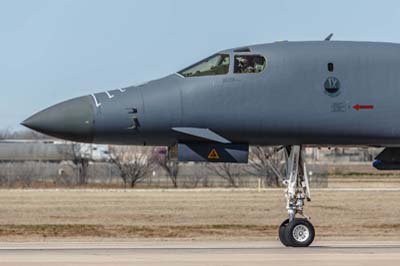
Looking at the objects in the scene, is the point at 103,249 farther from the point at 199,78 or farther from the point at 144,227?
the point at 144,227

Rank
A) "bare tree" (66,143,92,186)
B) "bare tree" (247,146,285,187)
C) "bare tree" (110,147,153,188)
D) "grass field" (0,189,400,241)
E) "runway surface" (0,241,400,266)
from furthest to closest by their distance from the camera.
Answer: "bare tree" (66,143,92,186) < "bare tree" (110,147,153,188) < "bare tree" (247,146,285,187) < "grass field" (0,189,400,241) < "runway surface" (0,241,400,266)

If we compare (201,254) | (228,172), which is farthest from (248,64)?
(228,172)

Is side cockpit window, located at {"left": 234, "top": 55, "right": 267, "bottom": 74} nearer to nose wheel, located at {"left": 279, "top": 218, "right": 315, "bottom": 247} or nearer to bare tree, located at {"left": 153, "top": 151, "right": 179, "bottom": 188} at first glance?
nose wheel, located at {"left": 279, "top": 218, "right": 315, "bottom": 247}

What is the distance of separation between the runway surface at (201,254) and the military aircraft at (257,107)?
1.12 meters

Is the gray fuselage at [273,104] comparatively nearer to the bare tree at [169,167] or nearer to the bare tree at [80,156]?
the bare tree at [169,167]

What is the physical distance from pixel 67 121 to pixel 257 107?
11.0 ft

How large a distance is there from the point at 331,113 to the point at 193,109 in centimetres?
249

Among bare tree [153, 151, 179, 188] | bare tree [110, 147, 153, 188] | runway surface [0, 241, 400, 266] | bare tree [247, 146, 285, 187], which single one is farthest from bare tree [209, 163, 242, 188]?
runway surface [0, 241, 400, 266]

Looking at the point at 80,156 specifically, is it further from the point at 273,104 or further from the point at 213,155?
the point at 273,104

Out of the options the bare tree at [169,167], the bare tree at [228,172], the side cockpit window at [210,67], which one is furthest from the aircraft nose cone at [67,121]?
the bare tree at [169,167]

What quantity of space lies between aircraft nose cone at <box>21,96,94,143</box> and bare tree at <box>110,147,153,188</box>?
61053mm

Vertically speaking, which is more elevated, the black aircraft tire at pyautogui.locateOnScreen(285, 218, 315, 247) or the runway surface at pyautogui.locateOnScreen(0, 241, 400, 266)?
the black aircraft tire at pyautogui.locateOnScreen(285, 218, 315, 247)

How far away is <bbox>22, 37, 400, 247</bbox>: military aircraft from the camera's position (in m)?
18.8

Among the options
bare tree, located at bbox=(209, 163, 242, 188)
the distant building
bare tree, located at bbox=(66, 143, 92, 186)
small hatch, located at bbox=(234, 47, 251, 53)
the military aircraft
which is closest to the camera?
the military aircraft
